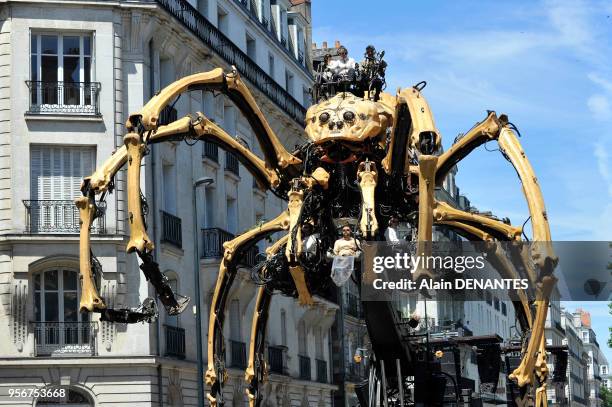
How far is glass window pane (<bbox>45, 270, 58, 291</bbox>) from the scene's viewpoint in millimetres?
37031

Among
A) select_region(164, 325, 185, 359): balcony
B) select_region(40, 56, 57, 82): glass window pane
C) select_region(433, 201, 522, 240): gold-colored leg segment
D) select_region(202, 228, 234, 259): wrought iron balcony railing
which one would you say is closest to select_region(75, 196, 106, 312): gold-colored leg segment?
select_region(433, 201, 522, 240): gold-colored leg segment

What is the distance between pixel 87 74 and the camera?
127 feet

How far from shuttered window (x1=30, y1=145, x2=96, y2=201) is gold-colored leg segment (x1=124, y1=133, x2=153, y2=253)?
84.3 ft

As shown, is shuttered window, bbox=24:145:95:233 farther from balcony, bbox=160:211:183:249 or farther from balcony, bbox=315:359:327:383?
balcony, bbox=315:359:327:383

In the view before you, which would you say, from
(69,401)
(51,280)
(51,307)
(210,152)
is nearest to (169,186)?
(210,152)

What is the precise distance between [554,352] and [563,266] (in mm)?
6341

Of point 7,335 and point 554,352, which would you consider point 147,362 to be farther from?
point 554,352

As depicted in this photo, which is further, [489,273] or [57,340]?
[57,340]

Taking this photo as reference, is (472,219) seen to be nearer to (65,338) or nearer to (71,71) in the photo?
(65,338)

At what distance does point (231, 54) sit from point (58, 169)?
10.00 metres

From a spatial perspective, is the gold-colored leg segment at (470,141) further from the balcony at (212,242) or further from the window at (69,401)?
the balcony at (212,242)

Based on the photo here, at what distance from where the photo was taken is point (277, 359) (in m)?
48.2

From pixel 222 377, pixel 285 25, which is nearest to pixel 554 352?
pixel 222 377

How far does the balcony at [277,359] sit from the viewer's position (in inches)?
1867
